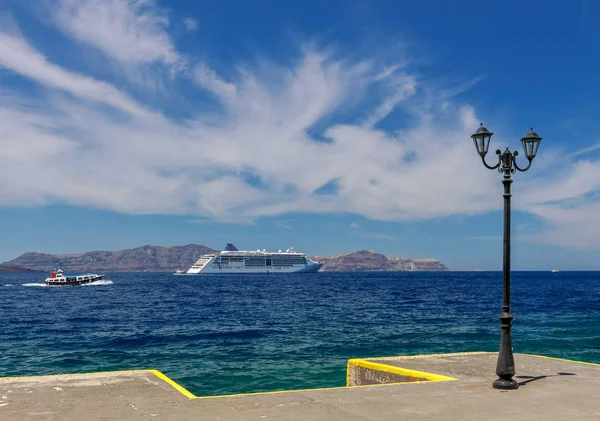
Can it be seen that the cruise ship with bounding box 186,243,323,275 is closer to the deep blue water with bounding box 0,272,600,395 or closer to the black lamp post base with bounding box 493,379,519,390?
the deep blue water with bounding box 0,272,600,395

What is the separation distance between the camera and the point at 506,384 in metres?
8.72

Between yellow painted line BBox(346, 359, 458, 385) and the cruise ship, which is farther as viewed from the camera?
the cruise ship

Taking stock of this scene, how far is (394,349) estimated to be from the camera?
21.2m

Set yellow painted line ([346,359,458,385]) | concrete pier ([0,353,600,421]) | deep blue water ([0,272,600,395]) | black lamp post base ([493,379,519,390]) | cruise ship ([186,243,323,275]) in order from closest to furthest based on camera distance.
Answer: concrete pier ([0,353,600,421]), black lamp post base ([493,379,519,390]), yellow painted line ([346,359,458,385]), deep blue water ([0,272,600,395]), cruise ship ([186,243,323,275])

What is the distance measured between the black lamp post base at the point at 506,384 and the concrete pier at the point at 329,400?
159mm

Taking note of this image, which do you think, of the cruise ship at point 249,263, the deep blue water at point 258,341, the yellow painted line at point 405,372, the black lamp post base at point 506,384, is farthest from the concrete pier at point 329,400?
the cruise ship at point 249,263

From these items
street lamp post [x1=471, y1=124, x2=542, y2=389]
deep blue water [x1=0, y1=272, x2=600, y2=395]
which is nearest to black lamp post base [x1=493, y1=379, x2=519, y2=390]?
street lamp post [x1=471, y1=124, x2=542, y2=389]

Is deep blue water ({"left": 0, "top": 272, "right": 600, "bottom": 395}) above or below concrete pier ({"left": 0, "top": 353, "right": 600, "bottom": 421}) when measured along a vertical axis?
below

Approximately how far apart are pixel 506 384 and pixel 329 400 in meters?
3.19

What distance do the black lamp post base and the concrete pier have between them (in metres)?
0.16

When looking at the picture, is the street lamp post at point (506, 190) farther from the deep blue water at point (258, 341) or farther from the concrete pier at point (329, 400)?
the deep blue water at point (258, 341)

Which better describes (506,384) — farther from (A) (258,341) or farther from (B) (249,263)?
(B) (249,263)

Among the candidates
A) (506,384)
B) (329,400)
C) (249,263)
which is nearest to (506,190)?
(506,384)

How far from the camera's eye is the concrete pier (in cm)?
698
